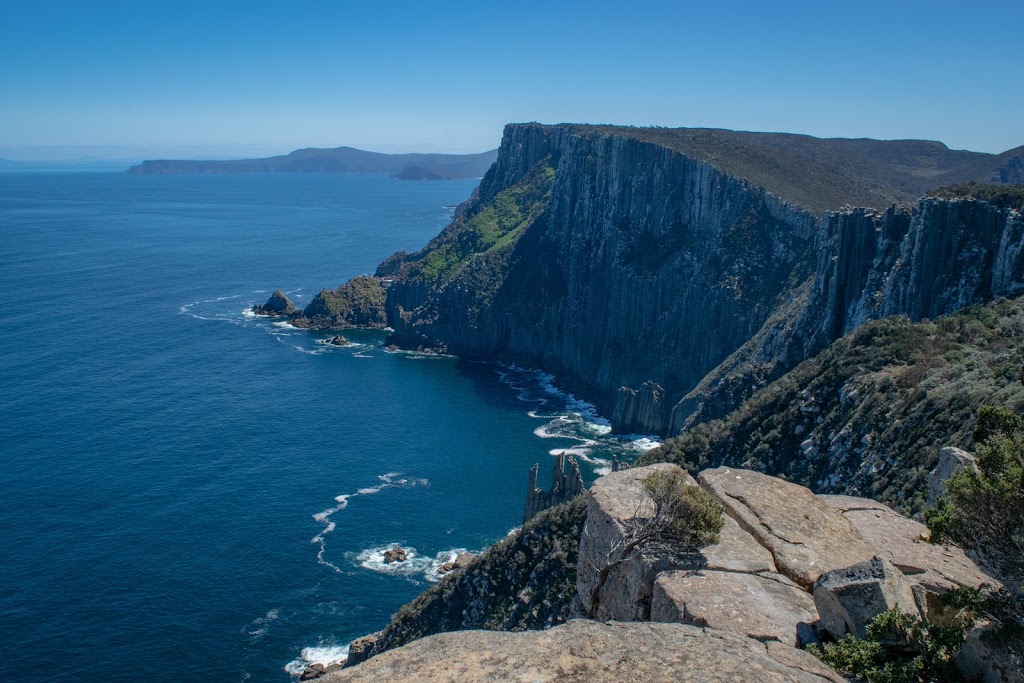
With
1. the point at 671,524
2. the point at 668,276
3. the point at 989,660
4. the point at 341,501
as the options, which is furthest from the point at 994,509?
the point at 668,276

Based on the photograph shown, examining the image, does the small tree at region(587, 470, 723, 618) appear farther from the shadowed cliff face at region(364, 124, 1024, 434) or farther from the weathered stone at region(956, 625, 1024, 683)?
the shadowed cliff face at region(364, 124, 1024, 434)

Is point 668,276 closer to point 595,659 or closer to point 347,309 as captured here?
point 347,309

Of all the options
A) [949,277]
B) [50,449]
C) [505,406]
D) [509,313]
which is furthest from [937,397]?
[509,313]

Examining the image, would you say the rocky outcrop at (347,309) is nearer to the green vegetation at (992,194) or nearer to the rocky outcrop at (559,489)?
the rocky outcrop at (559,489)

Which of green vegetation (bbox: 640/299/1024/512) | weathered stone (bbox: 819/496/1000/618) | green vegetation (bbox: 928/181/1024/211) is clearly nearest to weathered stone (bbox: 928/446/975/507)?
weathered stone (bbox: 819/496/1000/618)

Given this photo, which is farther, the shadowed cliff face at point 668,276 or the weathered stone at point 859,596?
the shadowed cliff face at point 668,276

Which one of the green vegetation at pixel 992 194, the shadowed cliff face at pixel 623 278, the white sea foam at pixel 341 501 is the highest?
the green vegetation at pixel 992 194

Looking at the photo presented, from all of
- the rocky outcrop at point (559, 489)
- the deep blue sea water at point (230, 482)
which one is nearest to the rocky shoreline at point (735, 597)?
the rocky outcrop at point (559, 489)
